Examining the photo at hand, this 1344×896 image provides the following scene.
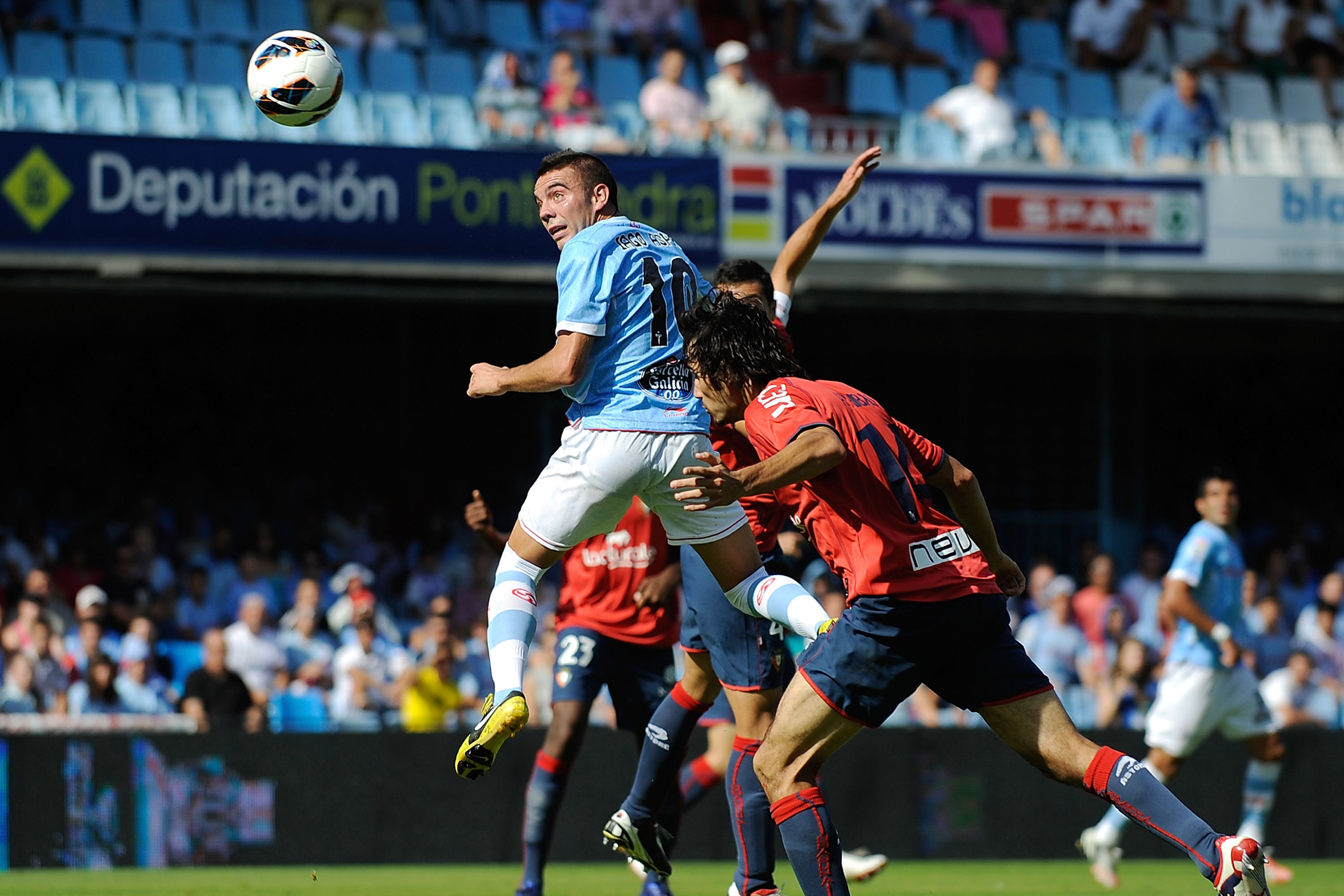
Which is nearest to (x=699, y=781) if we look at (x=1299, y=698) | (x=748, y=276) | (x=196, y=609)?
(x=748, y=276)

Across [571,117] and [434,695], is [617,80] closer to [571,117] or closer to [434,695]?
[571,117]

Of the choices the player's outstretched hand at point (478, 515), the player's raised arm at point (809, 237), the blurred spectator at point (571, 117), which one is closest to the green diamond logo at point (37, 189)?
the blurred spectator at point (571, 117)

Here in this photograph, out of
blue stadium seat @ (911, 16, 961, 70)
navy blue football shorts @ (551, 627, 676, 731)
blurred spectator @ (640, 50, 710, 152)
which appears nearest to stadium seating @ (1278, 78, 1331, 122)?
blue stadium seat @ (911, 16, 961, 70)

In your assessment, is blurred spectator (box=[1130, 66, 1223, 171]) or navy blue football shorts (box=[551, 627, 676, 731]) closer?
navy blue football shorts (box=[551, 627, 676, 731])

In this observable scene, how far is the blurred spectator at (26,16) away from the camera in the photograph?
598 inches

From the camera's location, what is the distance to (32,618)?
40.6 ft

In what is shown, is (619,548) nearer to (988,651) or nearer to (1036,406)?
(988,651)

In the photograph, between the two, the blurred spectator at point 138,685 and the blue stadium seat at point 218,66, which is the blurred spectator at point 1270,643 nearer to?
the blurred spectator at point 138,685

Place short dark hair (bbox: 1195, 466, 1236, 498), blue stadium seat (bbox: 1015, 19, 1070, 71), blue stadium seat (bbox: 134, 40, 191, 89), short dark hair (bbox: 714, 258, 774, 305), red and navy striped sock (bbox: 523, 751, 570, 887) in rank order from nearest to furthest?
short dark hair (bbox: 714, 258, 774, 305)
red and navy striped sock (bbox: 523, 751, 570, 887)
short dark hair (bbox: 1195, 466, 1236, 498)
blue stadium seat (bbox: 134, 40, 191, 89)
blue stadium seat (bbox: 1015, 19, 1070, 71)

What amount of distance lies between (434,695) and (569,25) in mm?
7157

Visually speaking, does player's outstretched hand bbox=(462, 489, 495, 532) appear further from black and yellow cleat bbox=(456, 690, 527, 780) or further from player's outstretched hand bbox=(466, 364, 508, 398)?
black and yellow cleat bbox=(456, 690, 527, 780)

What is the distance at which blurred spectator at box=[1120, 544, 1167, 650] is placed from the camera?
15.2 meters

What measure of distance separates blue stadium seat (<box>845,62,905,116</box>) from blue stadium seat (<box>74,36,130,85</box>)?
6800 mm

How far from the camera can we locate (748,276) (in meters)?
7.01
